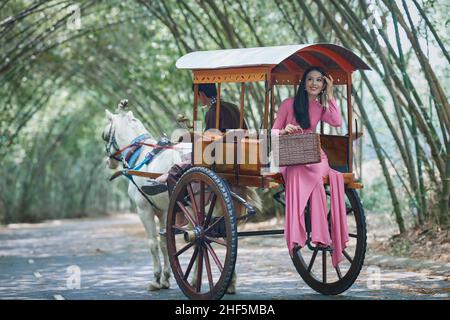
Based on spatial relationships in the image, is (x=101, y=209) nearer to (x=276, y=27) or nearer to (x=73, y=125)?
(x=73, y=125)

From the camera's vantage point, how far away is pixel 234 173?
7.33 meters

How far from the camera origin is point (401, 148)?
38.2ft

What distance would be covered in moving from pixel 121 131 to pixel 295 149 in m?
3.32

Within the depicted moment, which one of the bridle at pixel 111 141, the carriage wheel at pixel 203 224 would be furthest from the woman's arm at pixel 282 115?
the bridle at pixel 111 141

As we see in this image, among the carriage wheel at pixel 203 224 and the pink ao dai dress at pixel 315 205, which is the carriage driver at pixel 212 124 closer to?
the carriage wheel at pixel 203 224

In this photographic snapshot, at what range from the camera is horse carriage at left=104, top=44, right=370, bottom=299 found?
6871 mm

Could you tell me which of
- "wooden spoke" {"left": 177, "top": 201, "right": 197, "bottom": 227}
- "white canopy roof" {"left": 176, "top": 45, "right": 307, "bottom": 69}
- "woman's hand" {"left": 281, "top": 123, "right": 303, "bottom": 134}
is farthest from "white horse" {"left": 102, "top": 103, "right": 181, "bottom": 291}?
"woman's hand" {"left": 281, "top": 123, "right": 303, "bottom": 134}

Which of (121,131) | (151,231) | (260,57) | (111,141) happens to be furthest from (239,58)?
(111,141)

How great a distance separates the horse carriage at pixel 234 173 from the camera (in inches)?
271

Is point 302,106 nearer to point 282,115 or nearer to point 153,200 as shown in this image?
point 282,115

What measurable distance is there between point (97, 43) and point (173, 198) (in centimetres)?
1767

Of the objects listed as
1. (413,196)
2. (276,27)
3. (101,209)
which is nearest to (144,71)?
(276,27)

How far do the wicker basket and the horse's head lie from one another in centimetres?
299

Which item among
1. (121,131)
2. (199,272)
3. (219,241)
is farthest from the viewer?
(121,131)
